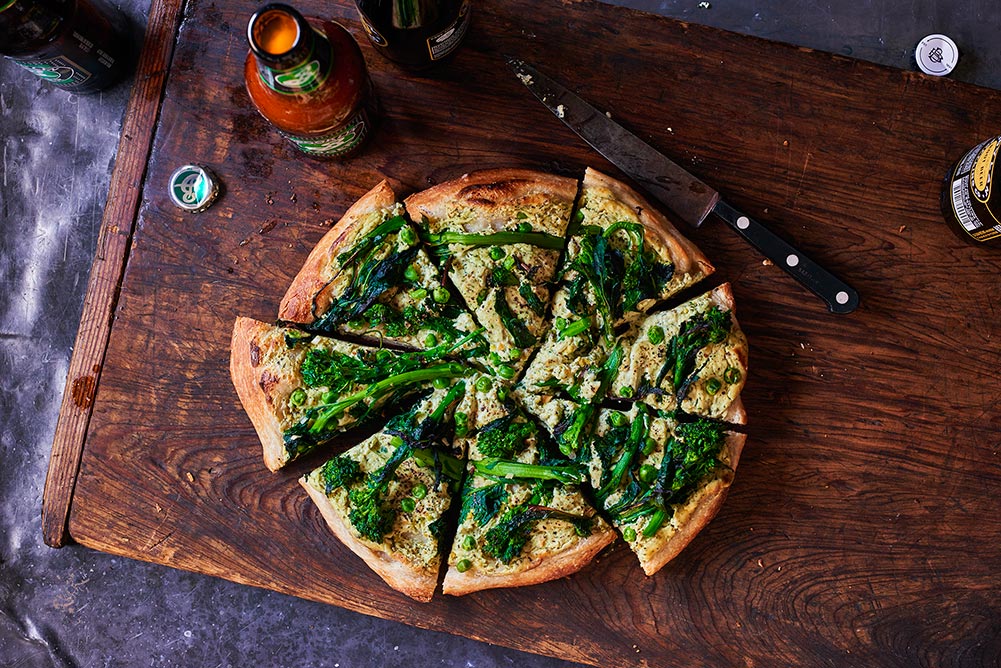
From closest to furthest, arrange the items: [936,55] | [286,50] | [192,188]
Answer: [286,50] < [192,188] < [936,55]

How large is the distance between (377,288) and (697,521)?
2.12 meters

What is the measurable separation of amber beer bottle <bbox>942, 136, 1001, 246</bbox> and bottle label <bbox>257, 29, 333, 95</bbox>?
340 cm

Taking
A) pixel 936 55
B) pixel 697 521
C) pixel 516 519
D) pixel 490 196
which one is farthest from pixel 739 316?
pixel 936 55

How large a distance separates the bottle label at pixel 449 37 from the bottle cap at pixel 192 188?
1469 millimetres

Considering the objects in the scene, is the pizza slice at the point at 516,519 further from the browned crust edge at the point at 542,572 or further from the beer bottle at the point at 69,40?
the beer bottle at the point at 69,40

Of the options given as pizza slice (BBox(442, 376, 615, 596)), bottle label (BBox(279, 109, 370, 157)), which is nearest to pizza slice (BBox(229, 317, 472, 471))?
pizza slice (BBox(442, 376, 615, 596))

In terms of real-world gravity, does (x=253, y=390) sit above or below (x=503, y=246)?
below

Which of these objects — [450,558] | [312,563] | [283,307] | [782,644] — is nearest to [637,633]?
[782,644]

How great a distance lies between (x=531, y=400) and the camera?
13.4 feet

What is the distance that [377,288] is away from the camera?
4027 mm

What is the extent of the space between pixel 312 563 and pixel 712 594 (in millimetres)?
2294

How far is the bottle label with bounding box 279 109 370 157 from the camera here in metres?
3.83

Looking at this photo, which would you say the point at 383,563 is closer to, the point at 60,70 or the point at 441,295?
the point at 441,295

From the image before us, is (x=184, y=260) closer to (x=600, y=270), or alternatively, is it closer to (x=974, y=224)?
(x=600, y=270)
